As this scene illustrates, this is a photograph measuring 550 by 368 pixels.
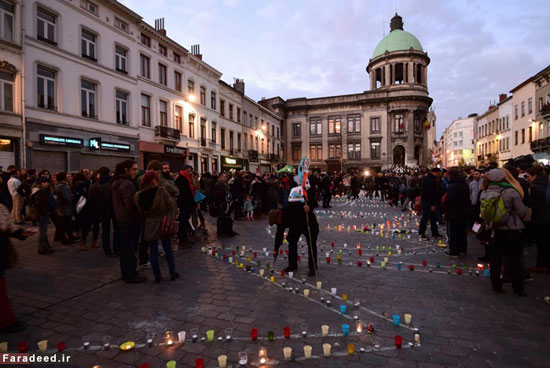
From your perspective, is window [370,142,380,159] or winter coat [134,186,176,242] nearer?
winter coat [134,186,176,242]

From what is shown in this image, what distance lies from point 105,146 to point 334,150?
139 ft

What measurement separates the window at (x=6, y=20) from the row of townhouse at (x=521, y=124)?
37203mm

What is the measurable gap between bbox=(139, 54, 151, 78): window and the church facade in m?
33.7

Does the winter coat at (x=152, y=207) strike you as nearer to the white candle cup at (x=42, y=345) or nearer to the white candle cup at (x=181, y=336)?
the white candle cup at (x=42, y=345)

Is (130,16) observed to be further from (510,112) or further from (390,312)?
(510,112)

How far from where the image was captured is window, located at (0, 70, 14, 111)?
14.7m

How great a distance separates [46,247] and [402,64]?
6139 centimetres

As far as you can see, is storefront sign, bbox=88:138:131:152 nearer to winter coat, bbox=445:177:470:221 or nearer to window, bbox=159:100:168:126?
window, bbox=159:100:168:126

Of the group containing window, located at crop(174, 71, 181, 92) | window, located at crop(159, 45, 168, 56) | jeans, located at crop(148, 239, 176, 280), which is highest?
window, located at crop(159, 45, 168, 56)

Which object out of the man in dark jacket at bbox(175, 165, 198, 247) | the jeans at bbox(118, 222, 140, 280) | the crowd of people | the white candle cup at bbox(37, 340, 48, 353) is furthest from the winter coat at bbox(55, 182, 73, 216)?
the white candle cup at bbox(37, 340, 48, 353)

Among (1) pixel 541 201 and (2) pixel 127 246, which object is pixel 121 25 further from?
(1) pixel 541 201

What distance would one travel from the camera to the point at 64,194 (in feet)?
27.0

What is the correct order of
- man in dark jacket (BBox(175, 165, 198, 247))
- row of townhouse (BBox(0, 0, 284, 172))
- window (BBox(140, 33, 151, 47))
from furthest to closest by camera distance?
window (BBox(140, 33, 151, 47)) < row of townhouse (BBox(0, 0, 284, 172)) < man in dark jacket (BBox(175, 165, 198, 247))

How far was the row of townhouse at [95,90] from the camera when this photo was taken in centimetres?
1538
